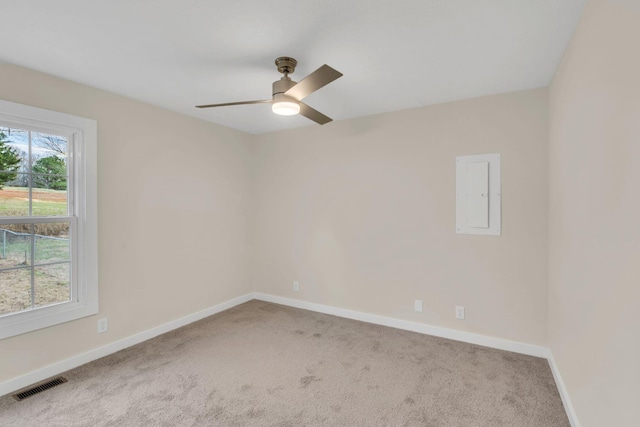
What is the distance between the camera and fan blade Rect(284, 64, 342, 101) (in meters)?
1.82

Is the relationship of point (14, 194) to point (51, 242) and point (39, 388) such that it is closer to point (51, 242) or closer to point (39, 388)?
point (51, 242)

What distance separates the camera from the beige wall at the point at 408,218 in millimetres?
2836

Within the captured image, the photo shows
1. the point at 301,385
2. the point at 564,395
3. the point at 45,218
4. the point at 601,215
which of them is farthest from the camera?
the point at 45,218

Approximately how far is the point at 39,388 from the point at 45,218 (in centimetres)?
127

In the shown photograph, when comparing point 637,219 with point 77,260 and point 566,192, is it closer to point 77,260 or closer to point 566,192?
point 566,192

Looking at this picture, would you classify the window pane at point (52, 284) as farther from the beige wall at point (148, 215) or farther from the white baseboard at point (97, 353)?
the white baseboard at point (97, 353)

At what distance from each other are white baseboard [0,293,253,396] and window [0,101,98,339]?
341 mm

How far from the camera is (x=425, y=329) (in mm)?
3297

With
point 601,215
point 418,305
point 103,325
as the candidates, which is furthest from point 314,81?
point 103,325

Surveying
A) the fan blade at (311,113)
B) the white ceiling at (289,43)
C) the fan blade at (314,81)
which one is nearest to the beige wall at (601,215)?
the white ceiling at (289,43)

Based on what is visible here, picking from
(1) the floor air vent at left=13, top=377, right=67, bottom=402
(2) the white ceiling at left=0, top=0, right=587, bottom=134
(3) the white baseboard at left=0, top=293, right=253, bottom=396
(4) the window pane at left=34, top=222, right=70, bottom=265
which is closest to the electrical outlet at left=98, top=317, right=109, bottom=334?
(3) the white baseboard at left=0, top=293, right=253, bottom=396

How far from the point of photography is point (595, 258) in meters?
1.55

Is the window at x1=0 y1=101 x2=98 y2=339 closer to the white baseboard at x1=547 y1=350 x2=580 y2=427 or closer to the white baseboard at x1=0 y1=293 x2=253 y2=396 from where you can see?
the white baseboard at x1=0 y1=293 x2=253 y2=396

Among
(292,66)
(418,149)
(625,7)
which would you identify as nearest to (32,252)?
(292,66)
